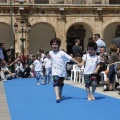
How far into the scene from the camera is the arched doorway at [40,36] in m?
38.1

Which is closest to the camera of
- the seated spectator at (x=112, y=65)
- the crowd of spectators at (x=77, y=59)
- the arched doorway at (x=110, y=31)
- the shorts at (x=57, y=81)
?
the shorts at (x=57, y=81)

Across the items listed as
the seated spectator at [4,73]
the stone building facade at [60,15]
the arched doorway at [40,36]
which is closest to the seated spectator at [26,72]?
the seated spectator at [4,73]

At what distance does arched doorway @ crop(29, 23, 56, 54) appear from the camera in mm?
38094

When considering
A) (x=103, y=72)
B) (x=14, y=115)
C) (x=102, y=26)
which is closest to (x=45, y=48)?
(x=102, y=26)

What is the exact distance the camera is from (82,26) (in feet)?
129

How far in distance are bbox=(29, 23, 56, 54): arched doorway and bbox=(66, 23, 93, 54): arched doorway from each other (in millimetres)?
1882

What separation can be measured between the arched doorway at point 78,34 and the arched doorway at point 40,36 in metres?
1.88

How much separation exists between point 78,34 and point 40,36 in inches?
138

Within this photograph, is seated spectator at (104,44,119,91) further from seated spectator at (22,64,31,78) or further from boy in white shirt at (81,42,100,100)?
seated spectator at (22,64,31,78)

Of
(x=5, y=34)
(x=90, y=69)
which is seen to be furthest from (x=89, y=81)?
(x=5, y=34)

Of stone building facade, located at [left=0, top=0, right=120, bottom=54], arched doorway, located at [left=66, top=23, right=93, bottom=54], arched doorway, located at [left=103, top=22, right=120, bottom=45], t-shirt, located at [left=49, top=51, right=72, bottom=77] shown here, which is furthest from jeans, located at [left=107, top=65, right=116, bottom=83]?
arched doorway, located at [left=103, top=22, right=120, bottom=45]

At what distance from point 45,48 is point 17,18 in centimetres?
442

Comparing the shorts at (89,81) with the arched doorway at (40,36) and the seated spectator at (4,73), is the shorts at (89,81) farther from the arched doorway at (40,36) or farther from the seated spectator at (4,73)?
the arched doorway at (40,36)

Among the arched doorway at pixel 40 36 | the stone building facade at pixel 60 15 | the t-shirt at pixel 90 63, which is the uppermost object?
the stone building facade at pixel 60 15
